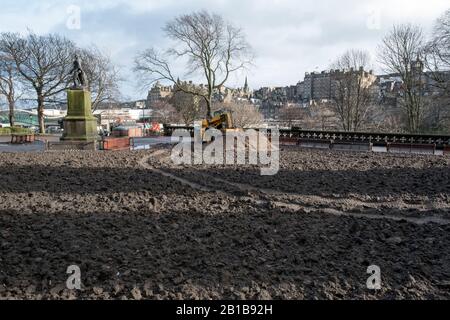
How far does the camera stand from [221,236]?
6.34 m

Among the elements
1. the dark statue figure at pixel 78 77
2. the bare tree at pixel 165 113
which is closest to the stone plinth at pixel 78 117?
the dark statue figure at pixel 78 77

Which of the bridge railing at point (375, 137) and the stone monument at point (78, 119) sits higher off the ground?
the stone monument at point (78, 119)

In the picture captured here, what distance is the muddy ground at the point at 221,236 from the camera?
446 centimetres

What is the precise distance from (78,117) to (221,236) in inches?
745

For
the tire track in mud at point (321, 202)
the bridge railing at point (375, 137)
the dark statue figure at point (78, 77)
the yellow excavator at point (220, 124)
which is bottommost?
the tire track in mud at point (321, 202)

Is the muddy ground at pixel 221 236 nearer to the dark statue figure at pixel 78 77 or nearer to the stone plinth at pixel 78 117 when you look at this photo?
the stone plinth at pixel 78 117

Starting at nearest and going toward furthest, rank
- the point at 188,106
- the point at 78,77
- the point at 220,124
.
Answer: the point at 78,77 < the point at 220,124 < the point at 188,106

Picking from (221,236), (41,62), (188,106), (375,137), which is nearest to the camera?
(221,236)

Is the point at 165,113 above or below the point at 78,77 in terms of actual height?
above

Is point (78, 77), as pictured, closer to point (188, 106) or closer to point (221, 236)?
point (221, 236)

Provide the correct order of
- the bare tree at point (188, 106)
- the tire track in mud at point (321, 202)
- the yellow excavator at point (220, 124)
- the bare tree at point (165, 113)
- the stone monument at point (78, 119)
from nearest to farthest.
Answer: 1. the tire track in mud at point (321, 202)
2. the stone monument at point (78, 119)
3. the yellow excavator at point (220, 124)
4. the bare tree at point (188, 106)
5. the bare tree at point (165, 113)

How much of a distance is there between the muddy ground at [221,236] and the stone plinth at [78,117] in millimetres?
10844

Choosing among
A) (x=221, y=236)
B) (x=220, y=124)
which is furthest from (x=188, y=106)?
(x=221, y=236)
